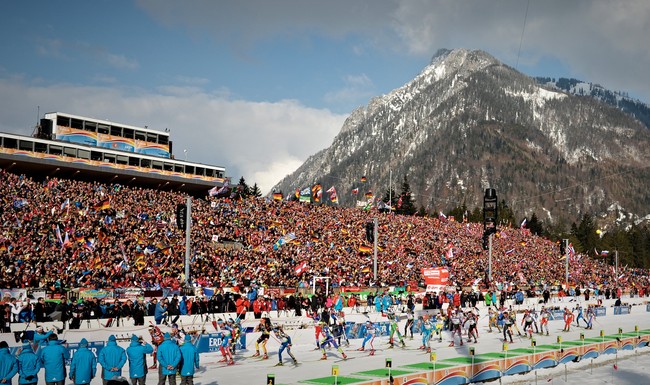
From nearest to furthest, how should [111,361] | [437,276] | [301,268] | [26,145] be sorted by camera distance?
[111,361], [437,276], [301,268], [26,145]

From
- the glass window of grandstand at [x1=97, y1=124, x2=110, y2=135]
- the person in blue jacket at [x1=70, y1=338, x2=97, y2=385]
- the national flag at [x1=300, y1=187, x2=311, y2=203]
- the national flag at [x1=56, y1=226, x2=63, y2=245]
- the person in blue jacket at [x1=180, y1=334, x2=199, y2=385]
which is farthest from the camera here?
the national flag at [x1=300, y1=187, x2=311, y2=203]

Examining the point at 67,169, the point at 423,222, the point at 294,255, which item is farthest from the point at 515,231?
the point at 67,169

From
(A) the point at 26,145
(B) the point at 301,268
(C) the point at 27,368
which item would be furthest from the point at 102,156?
(C) the point at 27,368

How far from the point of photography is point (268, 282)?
4575 cm

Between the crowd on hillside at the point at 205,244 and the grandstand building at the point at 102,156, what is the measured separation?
4823 millimetres

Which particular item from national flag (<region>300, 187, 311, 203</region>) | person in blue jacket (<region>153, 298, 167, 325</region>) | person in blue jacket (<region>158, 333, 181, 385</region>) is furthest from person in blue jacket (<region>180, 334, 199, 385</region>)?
national flag (<region>300, 187, 311, 203</region>)

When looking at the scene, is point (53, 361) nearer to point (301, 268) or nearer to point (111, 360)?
point (111, 360)

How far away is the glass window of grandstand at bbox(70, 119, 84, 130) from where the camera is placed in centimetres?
5973

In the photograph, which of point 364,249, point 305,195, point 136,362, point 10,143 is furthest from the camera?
Answer: point 305,195

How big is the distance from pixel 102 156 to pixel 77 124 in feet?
15.6

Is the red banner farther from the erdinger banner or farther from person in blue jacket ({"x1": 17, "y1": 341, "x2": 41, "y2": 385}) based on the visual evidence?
person in blue jacket ({"x1": 17, "y1": 341, "x2": 41, "y2": 385})

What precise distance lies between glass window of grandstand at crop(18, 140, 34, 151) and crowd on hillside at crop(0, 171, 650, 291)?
7478mm

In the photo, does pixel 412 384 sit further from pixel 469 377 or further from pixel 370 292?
pixel 370 292

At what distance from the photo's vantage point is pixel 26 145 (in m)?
53.4
